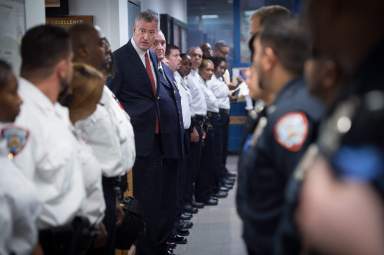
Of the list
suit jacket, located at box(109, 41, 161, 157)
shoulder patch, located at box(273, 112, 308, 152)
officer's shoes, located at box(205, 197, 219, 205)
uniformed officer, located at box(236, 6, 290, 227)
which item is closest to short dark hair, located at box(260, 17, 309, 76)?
uniformed officer, located at box(236, 6, 290, 227)

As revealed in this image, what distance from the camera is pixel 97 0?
487cm

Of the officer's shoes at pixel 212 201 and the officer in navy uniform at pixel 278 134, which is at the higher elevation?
the officer in navy uniform at pixel 278 134

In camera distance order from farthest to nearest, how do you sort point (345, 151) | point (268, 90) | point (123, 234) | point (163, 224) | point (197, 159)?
1. point (197, 159)
2. point (163, 224)
3. point (123, 234)
4. point (268, 90)
5. point (345, 151)

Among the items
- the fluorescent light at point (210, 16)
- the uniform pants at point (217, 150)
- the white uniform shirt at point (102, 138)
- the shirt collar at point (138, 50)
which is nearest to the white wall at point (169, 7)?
the fluorescent light at point (210, 16)

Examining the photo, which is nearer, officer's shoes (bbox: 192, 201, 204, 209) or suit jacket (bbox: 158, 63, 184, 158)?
suit jacket (bbox: 158, 63, 184, 158)

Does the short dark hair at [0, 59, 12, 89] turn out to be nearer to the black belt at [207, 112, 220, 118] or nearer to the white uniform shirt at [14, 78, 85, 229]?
the white uniform shirt at [14, 78, 85, 229]

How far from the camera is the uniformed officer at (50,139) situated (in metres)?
1.84

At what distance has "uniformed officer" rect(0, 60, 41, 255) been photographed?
1.61 metres

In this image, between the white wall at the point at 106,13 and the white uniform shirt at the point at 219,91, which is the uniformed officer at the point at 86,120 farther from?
the white uniform shirt at the point at 219,91

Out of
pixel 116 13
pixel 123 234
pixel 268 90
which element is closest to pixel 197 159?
pixel 116 13

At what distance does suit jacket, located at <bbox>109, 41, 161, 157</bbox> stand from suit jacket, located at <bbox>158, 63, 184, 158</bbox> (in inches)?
4.5

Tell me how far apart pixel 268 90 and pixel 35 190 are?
2.95ft

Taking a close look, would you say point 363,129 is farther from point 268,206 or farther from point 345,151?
point 268,206

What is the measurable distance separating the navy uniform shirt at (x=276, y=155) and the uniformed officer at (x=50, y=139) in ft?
2.21
